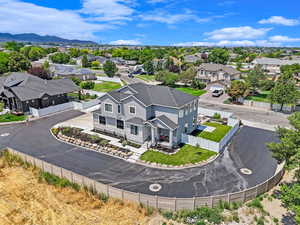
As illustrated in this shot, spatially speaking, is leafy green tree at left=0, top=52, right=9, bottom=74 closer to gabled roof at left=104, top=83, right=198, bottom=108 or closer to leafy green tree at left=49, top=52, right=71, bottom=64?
leafy green tree at left=49, top=52, right=71, bottom=64

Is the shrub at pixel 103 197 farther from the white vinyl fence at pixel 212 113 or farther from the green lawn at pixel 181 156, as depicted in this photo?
the white vinyl fence at pixel 212 113

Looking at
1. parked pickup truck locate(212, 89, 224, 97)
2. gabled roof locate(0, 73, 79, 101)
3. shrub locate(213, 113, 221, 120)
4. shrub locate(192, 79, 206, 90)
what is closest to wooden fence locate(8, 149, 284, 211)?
shrub locate(213, 113, 221, 120)

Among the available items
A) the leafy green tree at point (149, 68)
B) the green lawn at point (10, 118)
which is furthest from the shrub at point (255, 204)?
the leafy green tree at point (149, 68)

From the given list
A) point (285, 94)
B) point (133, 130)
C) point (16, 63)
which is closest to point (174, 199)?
point (133, 130)

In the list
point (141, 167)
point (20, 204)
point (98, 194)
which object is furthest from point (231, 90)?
point (20, 204)

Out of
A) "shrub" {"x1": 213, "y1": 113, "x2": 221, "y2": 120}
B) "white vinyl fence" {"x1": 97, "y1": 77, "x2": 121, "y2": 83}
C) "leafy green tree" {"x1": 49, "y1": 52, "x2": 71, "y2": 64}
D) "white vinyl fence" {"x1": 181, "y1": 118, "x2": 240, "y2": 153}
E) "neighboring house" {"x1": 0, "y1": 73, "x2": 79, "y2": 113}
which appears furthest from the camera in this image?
"leafy green tree" {"x1": 49, "y1": 52, "x2": 71, "y2": 64}

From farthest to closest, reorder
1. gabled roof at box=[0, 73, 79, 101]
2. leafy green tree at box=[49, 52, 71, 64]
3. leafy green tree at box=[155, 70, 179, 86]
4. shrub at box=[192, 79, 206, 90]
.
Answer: leafy green tree at box=[49, 52, 71, 64] < leafy green tree at box=[155, 70, 179, 86] < shrub at box=[192, 79, 206, 90] < gabled roof at box=[0, 73, 79, 101]

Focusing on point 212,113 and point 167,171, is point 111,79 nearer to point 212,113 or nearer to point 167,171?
point 212,113
